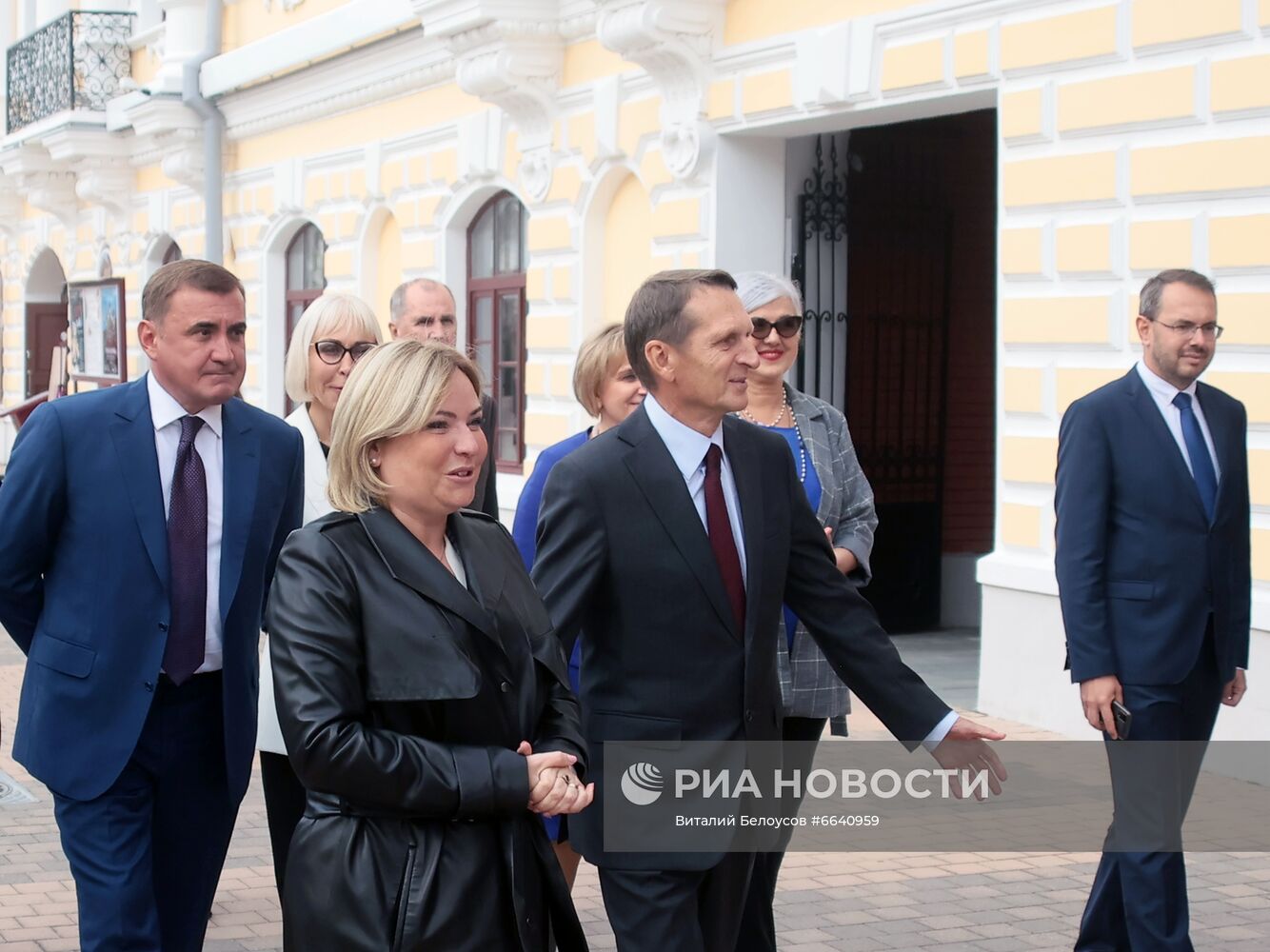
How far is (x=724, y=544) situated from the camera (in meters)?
4.02

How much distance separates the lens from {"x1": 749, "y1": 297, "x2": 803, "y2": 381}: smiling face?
5320mm

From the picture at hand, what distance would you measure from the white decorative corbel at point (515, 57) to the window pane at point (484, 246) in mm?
1150

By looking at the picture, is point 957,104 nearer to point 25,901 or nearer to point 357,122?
point 25,901

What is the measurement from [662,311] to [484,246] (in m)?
11.6

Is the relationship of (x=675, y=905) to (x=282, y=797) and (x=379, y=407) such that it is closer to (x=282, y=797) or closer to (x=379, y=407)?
(x=379, y=407)

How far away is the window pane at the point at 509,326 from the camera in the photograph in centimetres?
1506

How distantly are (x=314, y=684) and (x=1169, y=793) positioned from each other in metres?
2.89

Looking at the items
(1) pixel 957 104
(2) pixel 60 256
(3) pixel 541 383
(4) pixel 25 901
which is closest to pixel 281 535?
(4) pixel 25 901

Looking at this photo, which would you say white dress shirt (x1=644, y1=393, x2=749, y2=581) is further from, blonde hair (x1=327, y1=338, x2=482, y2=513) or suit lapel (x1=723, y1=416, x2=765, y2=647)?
blonde hair (x1=327, y1=338, x2=482, y2=513)

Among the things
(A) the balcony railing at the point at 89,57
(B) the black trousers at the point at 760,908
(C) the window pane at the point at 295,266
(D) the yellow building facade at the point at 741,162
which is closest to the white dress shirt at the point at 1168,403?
(B) the black trousers at the point at 760,908

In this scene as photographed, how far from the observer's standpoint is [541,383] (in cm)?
1438

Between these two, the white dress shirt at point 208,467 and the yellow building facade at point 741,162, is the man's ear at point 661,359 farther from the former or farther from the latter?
the yellow building facade at point 741,162

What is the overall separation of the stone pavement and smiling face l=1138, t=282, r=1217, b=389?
178cm

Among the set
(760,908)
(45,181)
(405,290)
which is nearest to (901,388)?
(405,290)
